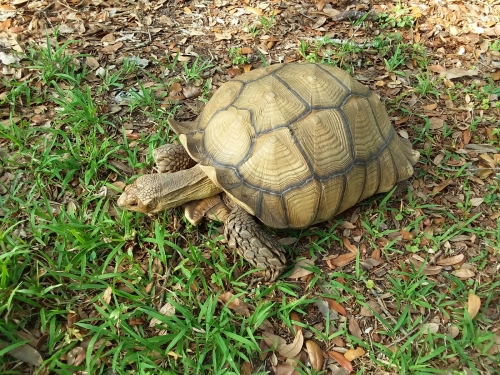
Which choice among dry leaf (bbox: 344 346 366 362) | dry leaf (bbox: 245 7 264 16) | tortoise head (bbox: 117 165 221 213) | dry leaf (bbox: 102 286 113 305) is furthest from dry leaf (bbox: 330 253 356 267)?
dry leaf (bbox: 245 7 264 16)

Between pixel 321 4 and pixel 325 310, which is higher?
pixel 321 4

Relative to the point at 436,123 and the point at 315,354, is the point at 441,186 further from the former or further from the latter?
the point at 315,354

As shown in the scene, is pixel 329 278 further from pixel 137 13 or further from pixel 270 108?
pixel 137 13

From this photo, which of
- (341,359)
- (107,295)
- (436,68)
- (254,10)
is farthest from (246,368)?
(254,10)

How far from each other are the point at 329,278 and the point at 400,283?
558 mm

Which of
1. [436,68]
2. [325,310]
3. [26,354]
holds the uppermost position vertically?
[436,68]

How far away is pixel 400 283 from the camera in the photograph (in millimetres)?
3025

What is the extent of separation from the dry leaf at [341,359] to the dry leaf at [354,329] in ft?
0.64

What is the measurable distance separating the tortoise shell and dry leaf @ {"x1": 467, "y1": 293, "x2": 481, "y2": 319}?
1.10m

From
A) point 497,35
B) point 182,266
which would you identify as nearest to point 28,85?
point 182,266

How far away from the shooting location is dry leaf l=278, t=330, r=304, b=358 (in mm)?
2713

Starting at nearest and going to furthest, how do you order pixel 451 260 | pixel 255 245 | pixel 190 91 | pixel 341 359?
pixel 341 359 < pixel 255 245 < pixel 451 260 < pixel 190 91

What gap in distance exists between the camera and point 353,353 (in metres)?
2.72

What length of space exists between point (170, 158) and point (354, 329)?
6.76 ft
